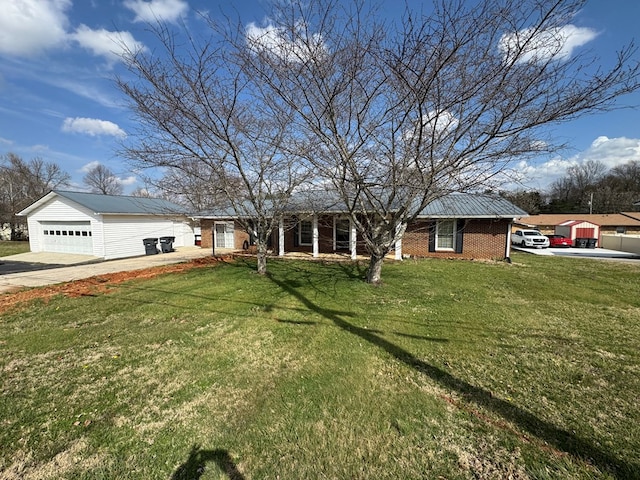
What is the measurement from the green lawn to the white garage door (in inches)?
460

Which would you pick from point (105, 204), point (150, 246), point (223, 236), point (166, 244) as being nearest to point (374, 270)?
point (223, 236)

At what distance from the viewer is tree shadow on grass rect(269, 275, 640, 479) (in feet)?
6.99

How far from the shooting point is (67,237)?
16312mm

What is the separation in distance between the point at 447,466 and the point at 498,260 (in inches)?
495

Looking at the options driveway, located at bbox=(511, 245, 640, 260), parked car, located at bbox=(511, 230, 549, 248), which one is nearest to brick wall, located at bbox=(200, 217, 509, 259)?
driveway, located at bbox=(511, 245, 640, 260)

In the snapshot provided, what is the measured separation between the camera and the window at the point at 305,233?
50.6 feet

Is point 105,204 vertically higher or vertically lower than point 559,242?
higher

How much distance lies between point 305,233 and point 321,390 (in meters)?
12.6

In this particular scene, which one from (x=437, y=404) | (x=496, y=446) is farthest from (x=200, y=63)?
(x=496, y=446)

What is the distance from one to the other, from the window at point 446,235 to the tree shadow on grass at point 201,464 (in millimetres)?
12953

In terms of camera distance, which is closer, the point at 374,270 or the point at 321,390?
the point at 321,390

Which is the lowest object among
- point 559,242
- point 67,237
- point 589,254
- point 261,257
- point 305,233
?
point 589,254

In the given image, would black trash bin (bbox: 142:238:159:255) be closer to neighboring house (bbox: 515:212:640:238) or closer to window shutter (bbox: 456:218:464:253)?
window shutter (bbox: 456:218:464:253)

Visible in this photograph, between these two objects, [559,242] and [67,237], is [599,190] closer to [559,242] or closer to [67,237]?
[559,242]
